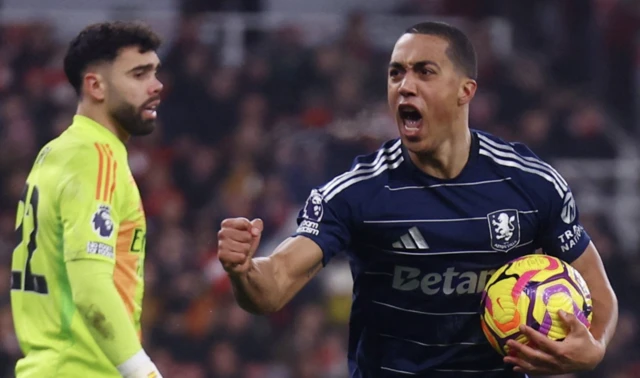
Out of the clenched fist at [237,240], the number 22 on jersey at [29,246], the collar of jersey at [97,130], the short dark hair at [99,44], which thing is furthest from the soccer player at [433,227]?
the short dark hair at [99,44]

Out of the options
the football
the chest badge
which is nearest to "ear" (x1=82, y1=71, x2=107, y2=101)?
the chest badge

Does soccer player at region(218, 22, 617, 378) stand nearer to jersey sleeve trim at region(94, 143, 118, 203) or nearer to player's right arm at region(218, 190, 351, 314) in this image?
player's right arm at region(218, 190, 351, 314)

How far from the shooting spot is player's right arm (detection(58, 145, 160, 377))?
4.35 metres

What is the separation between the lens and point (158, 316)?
9711 mm

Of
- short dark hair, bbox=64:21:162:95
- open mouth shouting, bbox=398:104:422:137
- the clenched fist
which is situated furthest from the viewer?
short dark hair, bbox=64:21:162:95

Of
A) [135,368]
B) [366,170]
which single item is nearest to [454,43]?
[366,170]

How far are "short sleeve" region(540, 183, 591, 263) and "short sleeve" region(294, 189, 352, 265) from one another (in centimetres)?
75

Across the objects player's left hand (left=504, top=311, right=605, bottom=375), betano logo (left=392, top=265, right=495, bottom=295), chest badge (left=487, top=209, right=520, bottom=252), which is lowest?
player's left hand (left=504, top=311, right=605, bottom=375)

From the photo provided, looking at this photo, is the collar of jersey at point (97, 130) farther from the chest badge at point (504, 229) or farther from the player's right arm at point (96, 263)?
the chest badge at point (504, 229)

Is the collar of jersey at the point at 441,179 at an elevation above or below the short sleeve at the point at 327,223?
above

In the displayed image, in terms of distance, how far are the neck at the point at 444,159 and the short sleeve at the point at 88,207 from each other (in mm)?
1135

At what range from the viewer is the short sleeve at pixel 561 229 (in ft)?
15.2

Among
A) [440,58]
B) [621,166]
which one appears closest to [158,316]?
[621,166]

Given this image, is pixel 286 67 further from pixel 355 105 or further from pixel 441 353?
pixel 441 353
